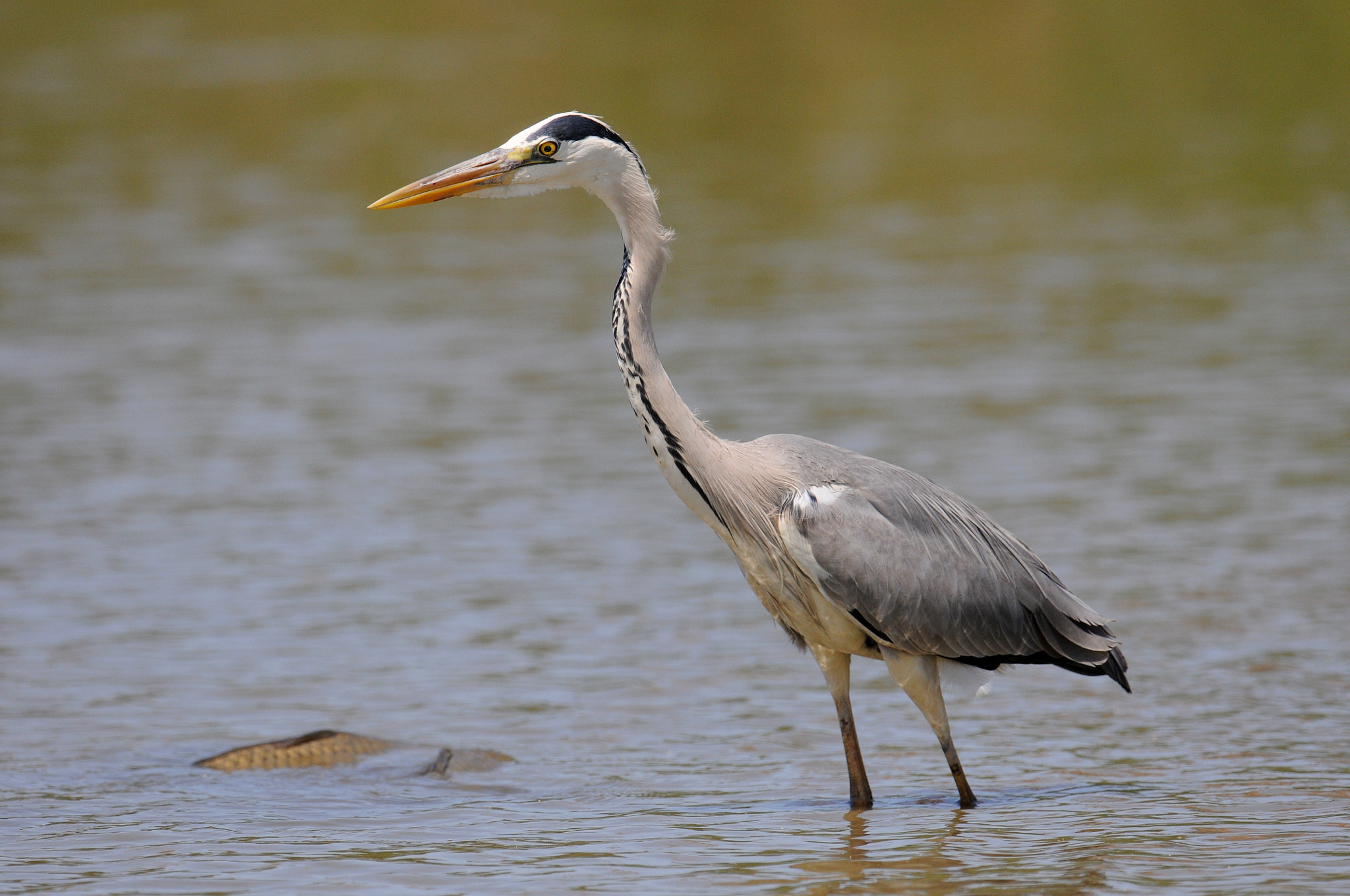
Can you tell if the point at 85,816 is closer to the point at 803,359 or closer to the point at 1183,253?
the point at 803,359

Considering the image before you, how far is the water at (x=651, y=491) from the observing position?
283 inches

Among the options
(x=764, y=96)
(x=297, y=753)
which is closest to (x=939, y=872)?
(x=297, y=753)

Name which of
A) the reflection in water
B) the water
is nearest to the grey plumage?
the water

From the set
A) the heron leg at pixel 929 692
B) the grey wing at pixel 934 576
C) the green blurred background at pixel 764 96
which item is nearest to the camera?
the grey wing at pixel 934 576

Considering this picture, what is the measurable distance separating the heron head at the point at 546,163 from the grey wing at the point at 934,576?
1481 mm

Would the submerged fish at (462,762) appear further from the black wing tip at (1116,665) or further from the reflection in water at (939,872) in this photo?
the black wing tip at (1116,665)

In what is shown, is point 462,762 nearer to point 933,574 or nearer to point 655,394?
point 655,394

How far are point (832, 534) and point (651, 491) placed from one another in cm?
609

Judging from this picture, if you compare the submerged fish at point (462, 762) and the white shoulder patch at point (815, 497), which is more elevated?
the white shoulder patch at point (815, 497)

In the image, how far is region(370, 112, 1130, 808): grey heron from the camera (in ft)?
23.0

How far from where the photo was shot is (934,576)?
281 inches

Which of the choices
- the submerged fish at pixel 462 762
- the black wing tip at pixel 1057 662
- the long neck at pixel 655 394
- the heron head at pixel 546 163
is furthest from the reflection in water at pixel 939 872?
the heron head at pixel 546 163

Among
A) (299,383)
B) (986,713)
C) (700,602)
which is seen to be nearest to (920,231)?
(299,383)

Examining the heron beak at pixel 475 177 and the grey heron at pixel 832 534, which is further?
the heron beak at pixel 475 177
